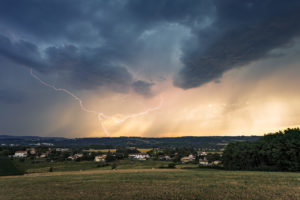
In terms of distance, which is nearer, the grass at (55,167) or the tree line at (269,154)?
the tree line at (269,154)

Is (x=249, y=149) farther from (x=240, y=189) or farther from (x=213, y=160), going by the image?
(x=213, y=160)

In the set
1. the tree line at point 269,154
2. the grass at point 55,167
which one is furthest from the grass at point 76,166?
the tree line at point 269,154

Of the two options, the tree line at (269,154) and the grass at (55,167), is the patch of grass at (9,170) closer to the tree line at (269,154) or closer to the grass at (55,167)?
the grass at (55,167)

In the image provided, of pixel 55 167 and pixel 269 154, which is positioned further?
pixel 55 167

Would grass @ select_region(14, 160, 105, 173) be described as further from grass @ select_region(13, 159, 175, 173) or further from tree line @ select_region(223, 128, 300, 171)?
tree line @ select_region(223, 128, 300, 171)

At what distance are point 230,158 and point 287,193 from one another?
57872mm

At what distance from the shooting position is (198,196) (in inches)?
699

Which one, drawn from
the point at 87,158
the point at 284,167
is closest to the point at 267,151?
the point at 284,167

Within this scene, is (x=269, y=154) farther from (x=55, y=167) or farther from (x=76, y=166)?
(x=55, y=167)

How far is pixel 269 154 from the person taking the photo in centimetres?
6006

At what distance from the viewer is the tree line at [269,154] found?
55594mm

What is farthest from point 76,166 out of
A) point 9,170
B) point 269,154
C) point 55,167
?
point 269,154

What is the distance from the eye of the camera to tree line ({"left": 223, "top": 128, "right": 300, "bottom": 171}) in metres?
55.6

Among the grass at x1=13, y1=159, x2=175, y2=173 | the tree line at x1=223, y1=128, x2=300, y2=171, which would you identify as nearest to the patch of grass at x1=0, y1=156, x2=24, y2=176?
the grass at x1=13, y1=159, x2=175, y2=173
